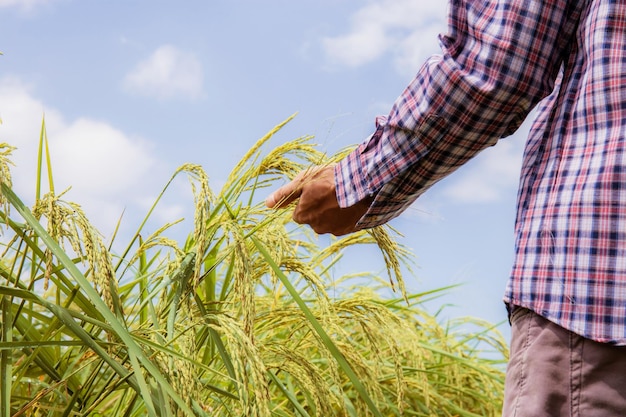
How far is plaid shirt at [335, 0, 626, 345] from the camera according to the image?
0.98m

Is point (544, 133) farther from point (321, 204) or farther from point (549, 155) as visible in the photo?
point (321, 204)

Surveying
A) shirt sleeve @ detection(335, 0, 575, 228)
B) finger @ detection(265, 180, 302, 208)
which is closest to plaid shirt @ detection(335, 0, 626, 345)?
shirt sleeve @ detection(335, 0, 575, 228)

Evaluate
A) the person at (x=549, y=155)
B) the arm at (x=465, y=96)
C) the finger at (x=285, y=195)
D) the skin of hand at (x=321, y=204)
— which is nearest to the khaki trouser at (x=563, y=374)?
the person at (x=549, y=155)

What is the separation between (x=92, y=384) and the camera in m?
1.41

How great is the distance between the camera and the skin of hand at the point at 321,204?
1.33 m

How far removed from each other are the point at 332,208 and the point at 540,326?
440 mm

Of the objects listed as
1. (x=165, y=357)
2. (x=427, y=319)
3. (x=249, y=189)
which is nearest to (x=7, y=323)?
(x=165, y=357)

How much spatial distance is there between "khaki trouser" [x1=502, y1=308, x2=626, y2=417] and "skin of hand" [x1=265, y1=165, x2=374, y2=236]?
1.25ft

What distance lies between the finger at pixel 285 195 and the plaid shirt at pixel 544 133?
0.17m

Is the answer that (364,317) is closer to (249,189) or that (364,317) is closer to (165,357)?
(249,189)

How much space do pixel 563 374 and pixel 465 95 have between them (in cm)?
39

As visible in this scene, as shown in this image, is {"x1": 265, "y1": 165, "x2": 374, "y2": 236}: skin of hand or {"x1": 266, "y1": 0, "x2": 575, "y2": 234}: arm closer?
{"x1": 266, "y1": 0, "x2": 575, "y2": 234}: arm

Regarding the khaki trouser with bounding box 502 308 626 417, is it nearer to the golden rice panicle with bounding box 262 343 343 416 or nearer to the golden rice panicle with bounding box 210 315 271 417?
the golden rice panicle with bounding box 210 315 271 417

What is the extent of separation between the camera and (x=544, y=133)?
3.57 ft
